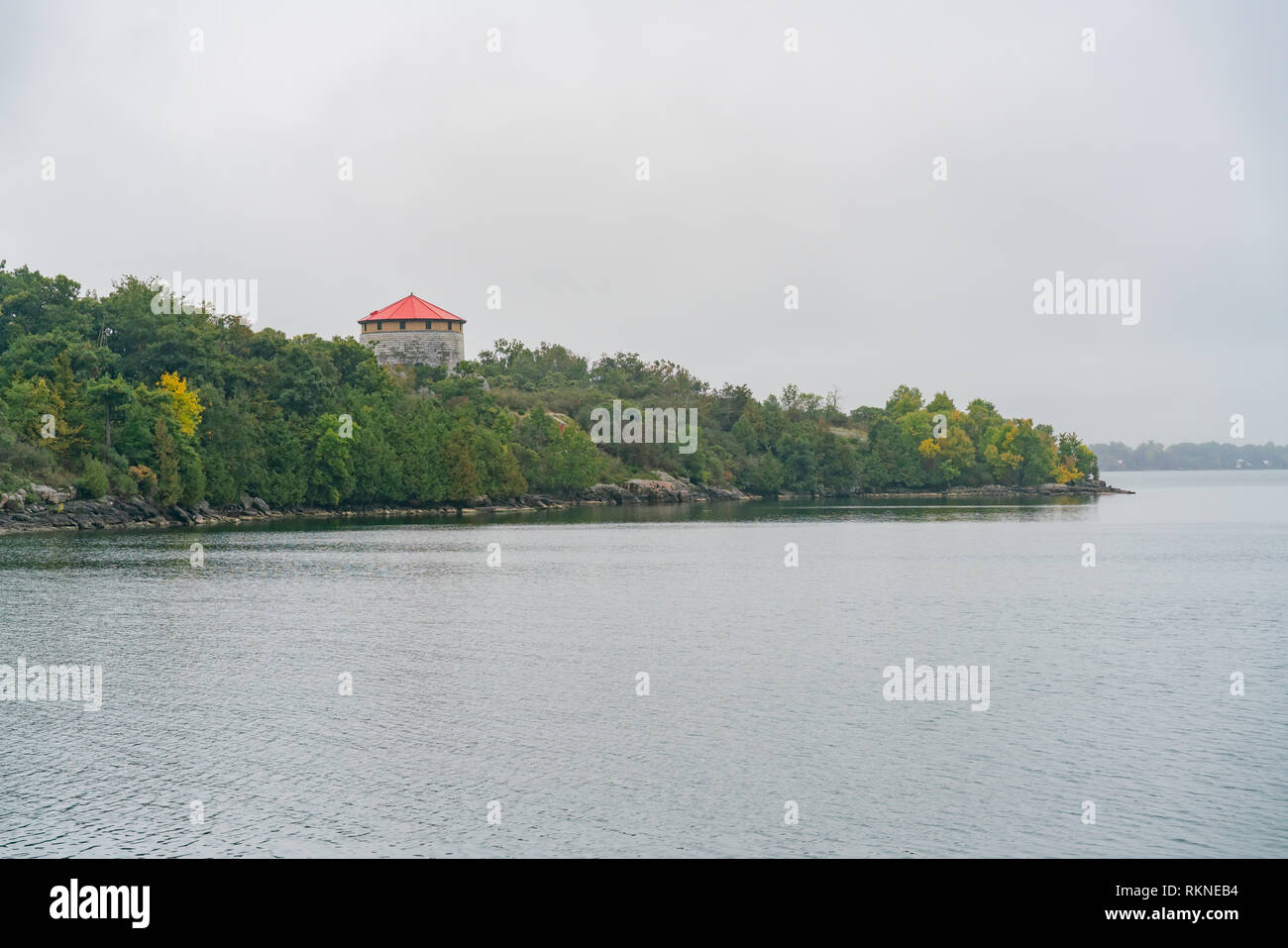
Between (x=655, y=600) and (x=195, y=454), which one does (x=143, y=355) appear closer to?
(x=195, y=454)

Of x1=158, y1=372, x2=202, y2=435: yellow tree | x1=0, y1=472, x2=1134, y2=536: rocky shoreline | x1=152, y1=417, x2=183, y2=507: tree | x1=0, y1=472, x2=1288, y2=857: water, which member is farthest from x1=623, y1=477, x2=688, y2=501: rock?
x1=0, y1=472, x2=1288, y2=857: water

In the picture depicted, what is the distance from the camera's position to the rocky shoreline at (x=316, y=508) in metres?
68.8

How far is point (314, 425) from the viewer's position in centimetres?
9188

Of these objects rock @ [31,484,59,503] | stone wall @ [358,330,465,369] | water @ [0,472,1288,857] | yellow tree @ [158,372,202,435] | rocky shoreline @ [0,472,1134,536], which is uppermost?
stone wall @ [358,330,465,369]

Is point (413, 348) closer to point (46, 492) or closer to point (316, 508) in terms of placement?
point (316, 508)

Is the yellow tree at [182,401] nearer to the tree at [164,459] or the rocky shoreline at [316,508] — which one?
the tree at [164,459]

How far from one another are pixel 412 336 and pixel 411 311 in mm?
2936

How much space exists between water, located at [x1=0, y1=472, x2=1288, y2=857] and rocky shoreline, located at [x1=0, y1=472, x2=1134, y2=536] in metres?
22.7

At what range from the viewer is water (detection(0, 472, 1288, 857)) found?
16.5m

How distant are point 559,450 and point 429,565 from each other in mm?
63715

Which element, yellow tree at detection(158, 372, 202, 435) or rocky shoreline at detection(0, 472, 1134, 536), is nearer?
rocky shoreline at detection(0, 472, 1134, 536)

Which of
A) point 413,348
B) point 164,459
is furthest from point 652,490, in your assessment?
point 164,459

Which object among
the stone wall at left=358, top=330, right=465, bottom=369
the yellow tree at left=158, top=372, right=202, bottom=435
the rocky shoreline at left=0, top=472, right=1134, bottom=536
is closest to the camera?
the rocky shoreline at left=0, top=472, right=1134, bottom=536

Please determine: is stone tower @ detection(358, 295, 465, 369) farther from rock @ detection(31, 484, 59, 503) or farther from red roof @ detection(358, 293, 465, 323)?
rock @ detection(31, 484, 59, 503)
